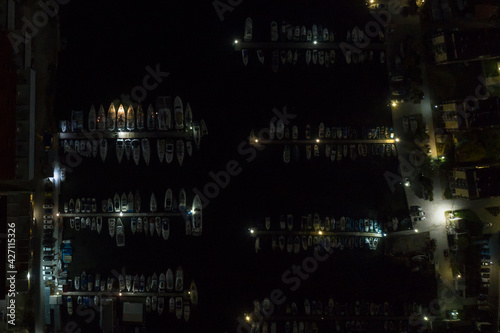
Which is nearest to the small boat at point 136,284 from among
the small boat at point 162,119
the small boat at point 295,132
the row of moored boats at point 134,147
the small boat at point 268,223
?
the row of moored boats at point 134,147

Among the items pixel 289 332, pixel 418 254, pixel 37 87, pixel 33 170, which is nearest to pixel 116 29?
pixel 37 87

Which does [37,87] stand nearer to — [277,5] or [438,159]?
[277,5]

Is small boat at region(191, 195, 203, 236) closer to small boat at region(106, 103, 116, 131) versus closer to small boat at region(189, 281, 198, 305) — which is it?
small boat at region(189, 281, 198, 305)

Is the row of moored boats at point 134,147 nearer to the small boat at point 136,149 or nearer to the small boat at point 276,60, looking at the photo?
the small boat at point 136,149

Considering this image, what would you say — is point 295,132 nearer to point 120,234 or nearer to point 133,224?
point 133,224

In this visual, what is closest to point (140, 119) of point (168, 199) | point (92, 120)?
point (92, 120)

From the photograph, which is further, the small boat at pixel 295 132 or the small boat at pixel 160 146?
the small boat at pixel 295 132
